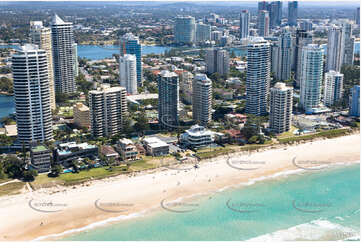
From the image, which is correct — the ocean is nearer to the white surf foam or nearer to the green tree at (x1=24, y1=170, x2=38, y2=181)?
the white surf foam

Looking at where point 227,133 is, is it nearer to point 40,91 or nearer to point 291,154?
point 291,154

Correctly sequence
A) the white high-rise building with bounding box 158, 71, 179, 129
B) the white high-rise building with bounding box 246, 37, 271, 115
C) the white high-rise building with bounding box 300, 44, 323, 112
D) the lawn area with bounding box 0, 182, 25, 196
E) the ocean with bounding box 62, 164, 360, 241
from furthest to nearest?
the white high-rise building with bounding box 300, 44, 323, 112
the white high-rise building with bounding box 246, 37, 271, 115
the white high-rise building with bounding box 158, 71, 179, 129
the lawn area with bounding box 0, 182, 25, 196
the ocean with bounding box 62, 164, 360, 241

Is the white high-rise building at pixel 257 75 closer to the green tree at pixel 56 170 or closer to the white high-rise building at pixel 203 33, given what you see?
the green tree at pixel 56 170

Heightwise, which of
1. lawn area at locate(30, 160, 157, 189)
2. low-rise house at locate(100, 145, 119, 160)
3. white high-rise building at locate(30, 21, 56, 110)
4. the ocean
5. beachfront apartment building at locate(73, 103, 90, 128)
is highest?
white high-rise building at locate(30, 21, 56, 110)

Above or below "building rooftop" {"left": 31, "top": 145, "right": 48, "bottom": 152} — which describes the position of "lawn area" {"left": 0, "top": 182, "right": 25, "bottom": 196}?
below

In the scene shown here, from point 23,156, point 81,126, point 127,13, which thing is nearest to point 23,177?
point 23,156

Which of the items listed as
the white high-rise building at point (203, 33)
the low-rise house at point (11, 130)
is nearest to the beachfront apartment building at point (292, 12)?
the white high-rise building at point (203, 33)

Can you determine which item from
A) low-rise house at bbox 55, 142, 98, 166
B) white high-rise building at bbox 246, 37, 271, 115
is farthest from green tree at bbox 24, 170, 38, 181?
white high-rise building at bbox 246, 37, 271, 115
